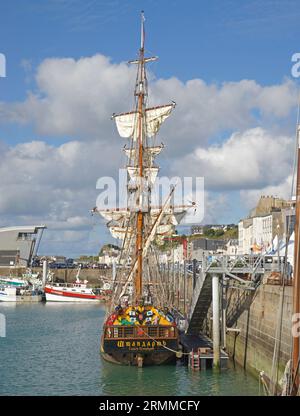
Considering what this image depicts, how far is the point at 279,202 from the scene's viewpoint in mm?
129500

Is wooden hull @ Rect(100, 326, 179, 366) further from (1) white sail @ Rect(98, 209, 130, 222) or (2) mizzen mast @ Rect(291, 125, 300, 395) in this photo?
(1) white sail @ Rect(98, 209, 130, 222)

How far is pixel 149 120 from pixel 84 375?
34183 mm

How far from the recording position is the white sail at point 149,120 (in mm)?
65875

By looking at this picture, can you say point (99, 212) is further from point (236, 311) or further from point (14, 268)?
point (14, 268)

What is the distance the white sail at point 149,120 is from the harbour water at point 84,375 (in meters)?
22.5

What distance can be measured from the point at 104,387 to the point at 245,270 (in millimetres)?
11491

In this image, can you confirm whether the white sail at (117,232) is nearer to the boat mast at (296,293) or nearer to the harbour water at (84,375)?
the harbour water at (84,375)

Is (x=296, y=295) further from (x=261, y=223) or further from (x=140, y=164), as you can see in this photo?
(x=261, y=223)

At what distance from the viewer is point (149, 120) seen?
66.2 metres

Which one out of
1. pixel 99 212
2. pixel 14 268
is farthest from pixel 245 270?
pixel 14 268
